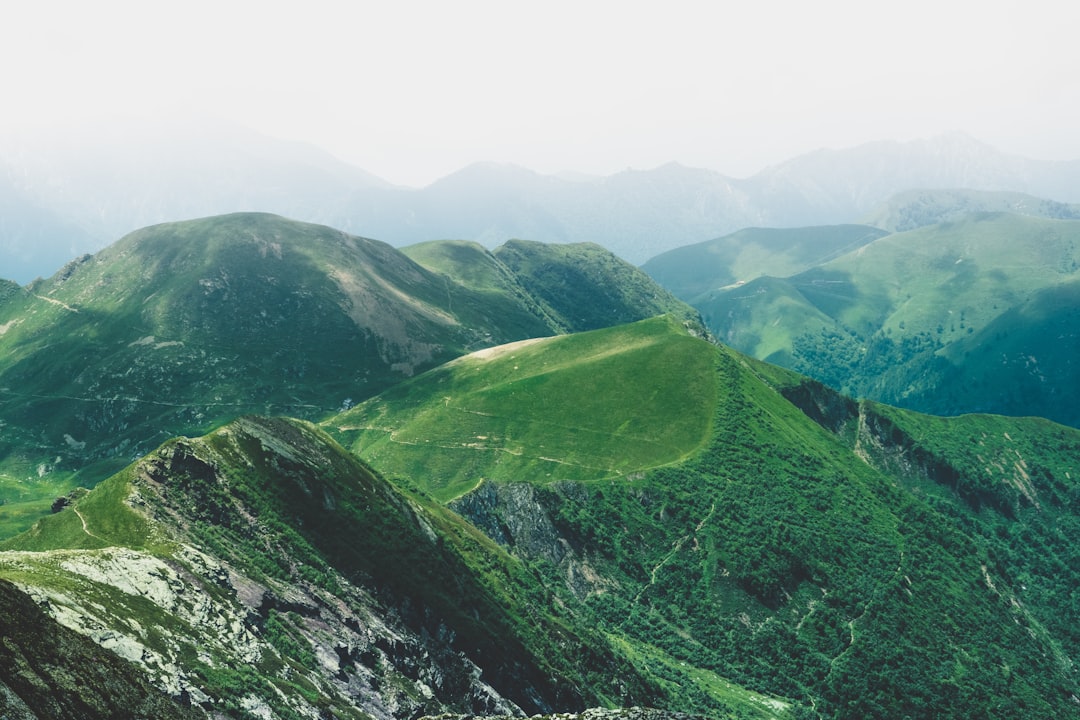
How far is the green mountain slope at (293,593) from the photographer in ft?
177

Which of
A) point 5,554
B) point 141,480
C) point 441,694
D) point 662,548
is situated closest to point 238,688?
point 5,554

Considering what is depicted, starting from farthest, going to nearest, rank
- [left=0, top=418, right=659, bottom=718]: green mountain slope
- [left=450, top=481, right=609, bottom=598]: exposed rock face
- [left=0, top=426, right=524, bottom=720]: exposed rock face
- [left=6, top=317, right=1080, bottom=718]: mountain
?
1. [left=450, top=481, right=609, bottom=598]: exposed rock face
2. [left=6, top=317, right=1080, bottom=718]: mountain
3. [left=0, top=418, right=659, bottom=718]: green mountain slope
4. [left=0, top=426, right=524, bottom=720]: exposed rock face

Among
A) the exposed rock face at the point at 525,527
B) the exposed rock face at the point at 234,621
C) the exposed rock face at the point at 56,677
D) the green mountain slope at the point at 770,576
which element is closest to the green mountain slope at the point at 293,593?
the exposed rock face at the point at 234,621

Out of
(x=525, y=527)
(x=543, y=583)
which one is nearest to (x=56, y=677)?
(x=543, y=583)

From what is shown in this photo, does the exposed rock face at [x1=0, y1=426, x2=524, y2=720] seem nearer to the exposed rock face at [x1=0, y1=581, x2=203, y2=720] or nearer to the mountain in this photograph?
the mountain

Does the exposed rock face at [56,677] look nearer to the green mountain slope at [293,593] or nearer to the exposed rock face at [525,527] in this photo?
the green mountain slope at [293,593]

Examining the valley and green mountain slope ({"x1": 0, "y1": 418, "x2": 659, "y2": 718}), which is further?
the valley

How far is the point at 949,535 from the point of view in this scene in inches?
7505

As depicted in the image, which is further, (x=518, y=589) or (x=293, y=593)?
(x=518, y=589)

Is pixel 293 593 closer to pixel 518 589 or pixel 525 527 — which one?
pixel 518 589

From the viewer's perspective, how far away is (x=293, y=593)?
75.2 m

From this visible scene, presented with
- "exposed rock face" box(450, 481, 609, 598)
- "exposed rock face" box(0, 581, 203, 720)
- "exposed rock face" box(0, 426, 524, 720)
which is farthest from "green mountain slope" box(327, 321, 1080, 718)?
"exposed rock face" box(0, 581, 203, 720)

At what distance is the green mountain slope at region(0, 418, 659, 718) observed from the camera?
177ft

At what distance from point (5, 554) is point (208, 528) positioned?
2278 cm
